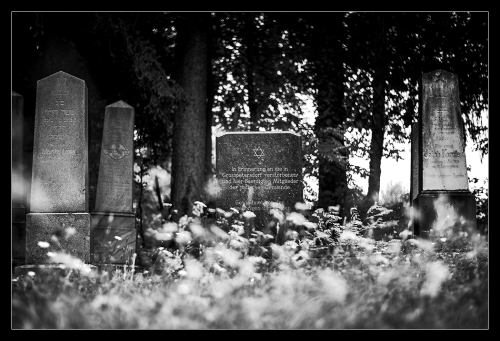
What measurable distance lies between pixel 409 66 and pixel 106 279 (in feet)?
32.6

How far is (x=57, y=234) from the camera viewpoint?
316 inches

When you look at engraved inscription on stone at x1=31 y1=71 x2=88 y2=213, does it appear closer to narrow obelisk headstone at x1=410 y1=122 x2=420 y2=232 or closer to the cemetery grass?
the cemetery grass

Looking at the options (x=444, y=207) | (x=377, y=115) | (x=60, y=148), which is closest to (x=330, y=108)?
(x=377, y=115)

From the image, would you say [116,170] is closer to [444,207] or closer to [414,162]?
[444,207]

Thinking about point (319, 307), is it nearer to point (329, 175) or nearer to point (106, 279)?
point (106, 279)

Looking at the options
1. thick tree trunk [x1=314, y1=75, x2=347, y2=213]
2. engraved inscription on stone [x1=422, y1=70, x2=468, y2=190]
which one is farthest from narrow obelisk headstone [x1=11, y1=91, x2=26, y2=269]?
engraved inscription on stone [x1=422, y1=70, x2=468, y2=190]

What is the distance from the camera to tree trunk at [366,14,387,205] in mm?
13453

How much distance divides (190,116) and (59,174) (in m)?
5.08

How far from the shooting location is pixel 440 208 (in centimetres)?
941

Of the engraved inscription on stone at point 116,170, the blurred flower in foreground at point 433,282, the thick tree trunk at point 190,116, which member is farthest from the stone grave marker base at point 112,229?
the blurred flower in foreground at point 433,282

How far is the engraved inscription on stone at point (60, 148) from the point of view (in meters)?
8.13

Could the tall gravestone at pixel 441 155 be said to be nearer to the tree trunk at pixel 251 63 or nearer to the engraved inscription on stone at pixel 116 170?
the engraved inscription on stone at pixel 116 170

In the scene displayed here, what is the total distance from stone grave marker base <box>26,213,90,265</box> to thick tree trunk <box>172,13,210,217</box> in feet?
14.5
